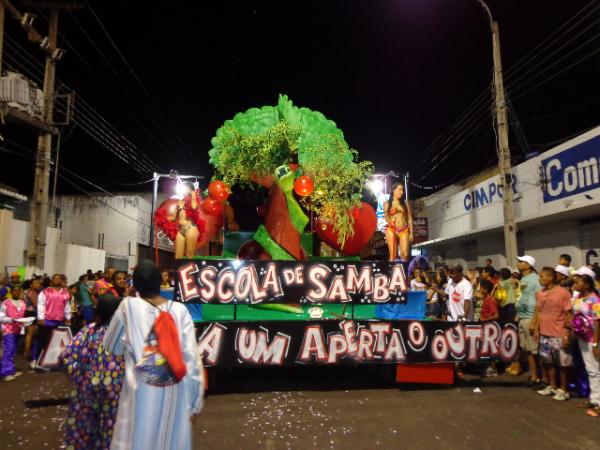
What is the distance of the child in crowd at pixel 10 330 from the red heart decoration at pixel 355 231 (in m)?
5.94

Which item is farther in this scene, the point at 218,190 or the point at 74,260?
the point at 74,260

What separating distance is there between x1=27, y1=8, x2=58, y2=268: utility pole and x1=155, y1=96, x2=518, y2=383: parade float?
6.63 m

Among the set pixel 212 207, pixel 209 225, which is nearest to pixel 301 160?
pixel 212 207

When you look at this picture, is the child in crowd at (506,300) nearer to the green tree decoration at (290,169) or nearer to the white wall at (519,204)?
the green tree decoration at (290,169)

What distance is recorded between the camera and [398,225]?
29.7ft

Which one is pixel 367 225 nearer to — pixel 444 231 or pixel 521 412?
pixel 521 412

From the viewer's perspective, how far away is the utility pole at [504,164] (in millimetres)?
12242

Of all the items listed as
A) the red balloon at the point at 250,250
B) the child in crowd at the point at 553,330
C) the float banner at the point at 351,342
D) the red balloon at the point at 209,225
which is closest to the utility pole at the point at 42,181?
the red balloon at the point at 209,225

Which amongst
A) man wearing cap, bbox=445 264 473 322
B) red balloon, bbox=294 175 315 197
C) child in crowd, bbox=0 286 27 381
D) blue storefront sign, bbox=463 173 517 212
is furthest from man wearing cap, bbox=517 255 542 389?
blue storefront sign, bbox=463 173 517 212

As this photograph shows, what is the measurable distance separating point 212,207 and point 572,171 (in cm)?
1108

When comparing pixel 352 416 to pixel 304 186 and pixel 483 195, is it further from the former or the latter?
pixel 483 195

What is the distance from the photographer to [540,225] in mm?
15453

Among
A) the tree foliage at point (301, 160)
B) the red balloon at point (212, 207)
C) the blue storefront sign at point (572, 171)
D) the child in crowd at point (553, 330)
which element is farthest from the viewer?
the blue storefront sign at point (572, 171)

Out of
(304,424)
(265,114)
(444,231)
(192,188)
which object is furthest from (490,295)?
(444,231)
